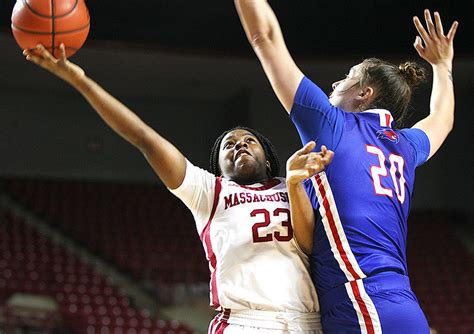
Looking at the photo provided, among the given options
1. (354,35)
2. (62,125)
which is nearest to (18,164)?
(62,125)

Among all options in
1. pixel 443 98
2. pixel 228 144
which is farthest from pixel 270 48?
pixel 443 98

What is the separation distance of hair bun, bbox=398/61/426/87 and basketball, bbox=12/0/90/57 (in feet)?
4.25

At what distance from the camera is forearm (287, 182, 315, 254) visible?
2.57 meters

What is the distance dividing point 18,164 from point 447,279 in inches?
306

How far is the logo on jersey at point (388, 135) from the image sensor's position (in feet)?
8.95

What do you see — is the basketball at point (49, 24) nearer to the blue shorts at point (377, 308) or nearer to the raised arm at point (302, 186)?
the raised arm at point (302, 186)

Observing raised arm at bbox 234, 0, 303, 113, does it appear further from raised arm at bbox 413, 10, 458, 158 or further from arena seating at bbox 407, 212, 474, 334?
arena seating at bbox 407, 212, 474, 334

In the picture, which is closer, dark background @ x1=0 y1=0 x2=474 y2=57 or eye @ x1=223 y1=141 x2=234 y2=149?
eye @ x1=223 y1=141 x2=234 y2=149

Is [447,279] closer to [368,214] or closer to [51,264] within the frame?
[51,264]

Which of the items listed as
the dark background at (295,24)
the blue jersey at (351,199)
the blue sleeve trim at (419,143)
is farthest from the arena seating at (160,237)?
the blue jersey at (351,199)

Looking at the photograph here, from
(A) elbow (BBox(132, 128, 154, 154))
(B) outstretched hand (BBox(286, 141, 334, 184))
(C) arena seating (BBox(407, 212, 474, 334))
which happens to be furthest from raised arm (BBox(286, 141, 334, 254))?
(C) arena seating (BBox(407, 212, 474, 334))

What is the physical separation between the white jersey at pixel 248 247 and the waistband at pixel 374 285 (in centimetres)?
15

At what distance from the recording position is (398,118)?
3037mm

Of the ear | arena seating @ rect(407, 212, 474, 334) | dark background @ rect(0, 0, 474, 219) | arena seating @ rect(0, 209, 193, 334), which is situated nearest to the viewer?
the ear
